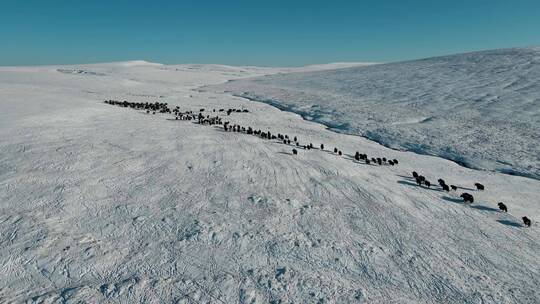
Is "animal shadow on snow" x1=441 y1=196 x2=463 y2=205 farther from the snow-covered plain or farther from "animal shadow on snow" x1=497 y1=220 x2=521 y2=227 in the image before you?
"animal shadow on snow" x1=497 y1=220 x2=521 y2=227

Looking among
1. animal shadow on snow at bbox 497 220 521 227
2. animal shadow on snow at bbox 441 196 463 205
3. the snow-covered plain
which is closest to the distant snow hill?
the snow-covered plain

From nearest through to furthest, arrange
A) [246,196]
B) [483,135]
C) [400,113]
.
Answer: [246,196], [483,135], [400,113]

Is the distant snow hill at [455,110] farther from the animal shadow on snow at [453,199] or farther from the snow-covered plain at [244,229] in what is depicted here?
the animal shadow on snow at [453,199]

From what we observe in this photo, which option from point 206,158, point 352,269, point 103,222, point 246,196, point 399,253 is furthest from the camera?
point 206,158

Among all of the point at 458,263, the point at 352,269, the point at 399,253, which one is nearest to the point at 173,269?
the point at 352,269

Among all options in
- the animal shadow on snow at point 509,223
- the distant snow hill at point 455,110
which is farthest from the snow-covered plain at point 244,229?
the distant snow hill at point 455,110

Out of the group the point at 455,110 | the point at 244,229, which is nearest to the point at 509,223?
the point at 244,229

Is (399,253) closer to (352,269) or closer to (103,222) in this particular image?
(352,269)

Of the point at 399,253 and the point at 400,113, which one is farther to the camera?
the point at 400,113
